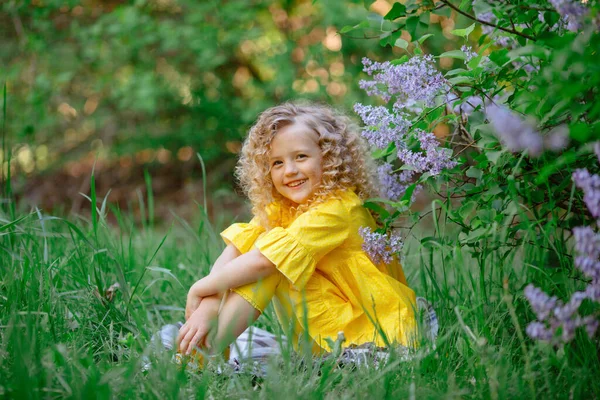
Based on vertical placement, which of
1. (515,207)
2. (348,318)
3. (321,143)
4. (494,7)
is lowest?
(348,318)

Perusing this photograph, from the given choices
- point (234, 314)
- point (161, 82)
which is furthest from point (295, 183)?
point (161, 82)

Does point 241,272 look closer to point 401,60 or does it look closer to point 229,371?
point 229,371

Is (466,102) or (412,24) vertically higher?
(412,24)

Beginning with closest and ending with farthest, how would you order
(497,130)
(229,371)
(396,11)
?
1. (497,130)
2. (396,11)
3. (229,371)

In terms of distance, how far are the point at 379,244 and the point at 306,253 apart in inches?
9.0

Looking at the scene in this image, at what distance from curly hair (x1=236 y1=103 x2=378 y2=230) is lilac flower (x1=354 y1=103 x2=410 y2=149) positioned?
0.77ft

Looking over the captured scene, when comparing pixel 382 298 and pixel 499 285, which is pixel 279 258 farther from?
pixel 499 285

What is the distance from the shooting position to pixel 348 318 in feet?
6.59

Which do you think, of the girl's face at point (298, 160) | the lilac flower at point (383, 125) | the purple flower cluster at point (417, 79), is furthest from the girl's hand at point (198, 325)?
the purple flower cluster at point (417, 79)

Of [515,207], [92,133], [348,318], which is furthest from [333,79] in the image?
[515,207]

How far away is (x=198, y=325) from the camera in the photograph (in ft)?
6.42

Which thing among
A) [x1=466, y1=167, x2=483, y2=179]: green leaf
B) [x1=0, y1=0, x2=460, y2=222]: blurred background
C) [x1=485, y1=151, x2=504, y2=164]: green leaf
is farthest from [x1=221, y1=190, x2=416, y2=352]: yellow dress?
[x1=0, y1=0, x2=460, y2=222]: blurred background

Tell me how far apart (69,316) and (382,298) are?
100cm

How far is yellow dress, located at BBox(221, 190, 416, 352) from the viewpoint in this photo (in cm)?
194
